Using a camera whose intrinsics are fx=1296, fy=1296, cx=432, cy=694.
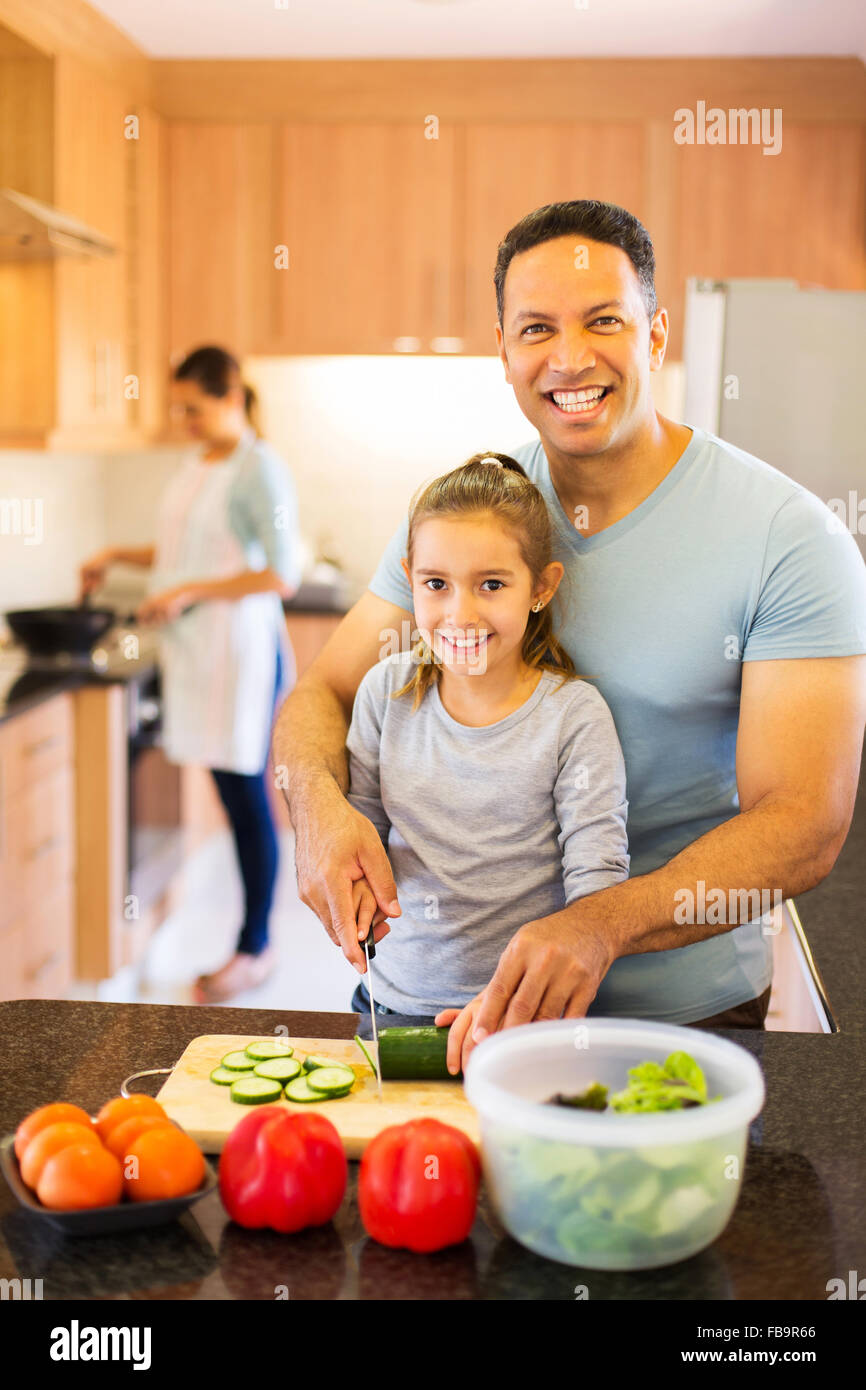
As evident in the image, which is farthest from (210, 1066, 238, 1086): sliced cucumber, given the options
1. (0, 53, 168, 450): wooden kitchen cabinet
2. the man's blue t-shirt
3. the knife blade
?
(0, 53, 168, 450): wooden kitchen cabinet

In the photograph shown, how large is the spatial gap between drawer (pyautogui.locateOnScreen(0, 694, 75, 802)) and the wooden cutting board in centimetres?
194

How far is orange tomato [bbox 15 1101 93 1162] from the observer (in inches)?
34.5

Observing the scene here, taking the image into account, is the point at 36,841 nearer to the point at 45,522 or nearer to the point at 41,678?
the point at 41,678

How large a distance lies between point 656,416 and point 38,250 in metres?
2.47

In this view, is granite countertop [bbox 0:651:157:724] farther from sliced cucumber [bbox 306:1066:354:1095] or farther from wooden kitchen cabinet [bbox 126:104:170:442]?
sliced cucumber [bbox 306:1066:354:1095]

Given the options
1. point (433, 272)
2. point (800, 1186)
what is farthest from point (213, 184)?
point (800, 1186)

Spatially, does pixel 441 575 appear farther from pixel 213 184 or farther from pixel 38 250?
pixel 213 184

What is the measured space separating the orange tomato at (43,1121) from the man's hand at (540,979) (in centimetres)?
31

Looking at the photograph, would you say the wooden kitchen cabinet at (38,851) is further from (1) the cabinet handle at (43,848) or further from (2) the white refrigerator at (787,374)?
(2) the white refrigerator at (787,374)

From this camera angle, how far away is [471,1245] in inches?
34.0

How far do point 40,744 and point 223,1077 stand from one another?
2.19 meters

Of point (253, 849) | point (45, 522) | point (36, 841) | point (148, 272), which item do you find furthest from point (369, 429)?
point (36, 841)
